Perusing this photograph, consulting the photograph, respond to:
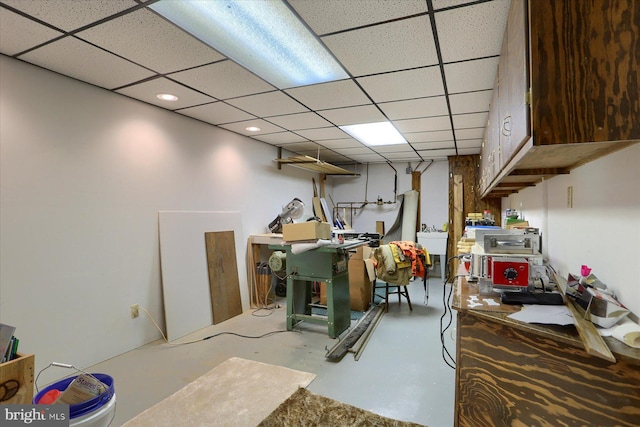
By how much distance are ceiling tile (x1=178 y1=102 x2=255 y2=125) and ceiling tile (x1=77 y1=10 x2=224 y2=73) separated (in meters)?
0.89

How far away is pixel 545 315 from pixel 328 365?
1797 millimetres

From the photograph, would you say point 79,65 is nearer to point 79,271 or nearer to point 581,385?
point 79,271

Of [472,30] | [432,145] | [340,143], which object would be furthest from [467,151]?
[472,30]

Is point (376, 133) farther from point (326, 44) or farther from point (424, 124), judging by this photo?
point (326, 44)

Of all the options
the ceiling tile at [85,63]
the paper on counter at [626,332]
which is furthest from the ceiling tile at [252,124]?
the paper on counter at [626,332]

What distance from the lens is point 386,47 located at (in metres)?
1.99

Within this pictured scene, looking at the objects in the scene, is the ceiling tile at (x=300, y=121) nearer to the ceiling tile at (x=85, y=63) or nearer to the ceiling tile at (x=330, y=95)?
the ceiling tile at (x=330, y=95)

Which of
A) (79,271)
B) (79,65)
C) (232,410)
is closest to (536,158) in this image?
(232,410)

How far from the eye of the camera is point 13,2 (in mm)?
1581

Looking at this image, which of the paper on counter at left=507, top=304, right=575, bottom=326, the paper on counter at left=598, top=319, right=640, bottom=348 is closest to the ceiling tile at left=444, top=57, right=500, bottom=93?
the paper on counter at left=507, top=304, right=575, bottom=326

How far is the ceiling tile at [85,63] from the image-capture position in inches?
80.5

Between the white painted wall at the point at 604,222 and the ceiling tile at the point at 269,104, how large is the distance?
7.52 ft

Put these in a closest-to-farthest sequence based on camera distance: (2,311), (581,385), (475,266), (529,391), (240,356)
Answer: (581,385), (529,391), (475,266), (2,311), (240,356)

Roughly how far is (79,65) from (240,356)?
269 centimetres
